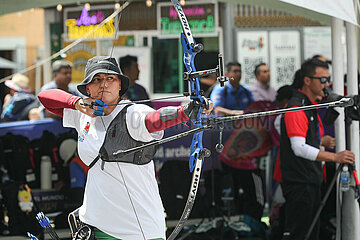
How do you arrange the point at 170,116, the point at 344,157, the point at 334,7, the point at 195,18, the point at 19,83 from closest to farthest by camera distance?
the point at 170,116
the point at 334,7
the point at 344,157
the point at 19,83
the point at 195,18

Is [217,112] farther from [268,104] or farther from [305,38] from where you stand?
[305,38]

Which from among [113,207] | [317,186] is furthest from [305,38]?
[113,207]

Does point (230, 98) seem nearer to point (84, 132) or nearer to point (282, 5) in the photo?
point (282, 5)

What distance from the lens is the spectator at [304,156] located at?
4.62 meters

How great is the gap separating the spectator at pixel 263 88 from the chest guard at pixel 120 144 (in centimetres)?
383

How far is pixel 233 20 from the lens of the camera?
365 inches

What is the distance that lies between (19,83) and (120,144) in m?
4.53

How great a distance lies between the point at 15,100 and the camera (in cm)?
675

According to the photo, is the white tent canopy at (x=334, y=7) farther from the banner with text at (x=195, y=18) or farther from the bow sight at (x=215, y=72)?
the banner with text at (x=195, y=18)

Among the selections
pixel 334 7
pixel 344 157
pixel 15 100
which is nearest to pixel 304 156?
pixel 344 157

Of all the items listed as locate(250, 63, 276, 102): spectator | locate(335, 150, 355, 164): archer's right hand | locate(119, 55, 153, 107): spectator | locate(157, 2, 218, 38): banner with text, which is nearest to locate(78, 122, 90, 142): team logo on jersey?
locate(335, 150, 355, 164): archer's right hand

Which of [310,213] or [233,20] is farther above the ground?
[233,20]

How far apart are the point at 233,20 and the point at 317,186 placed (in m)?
4.93

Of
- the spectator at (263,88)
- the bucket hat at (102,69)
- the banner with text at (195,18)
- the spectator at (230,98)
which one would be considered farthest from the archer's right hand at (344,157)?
the banner with text at (195,18)
